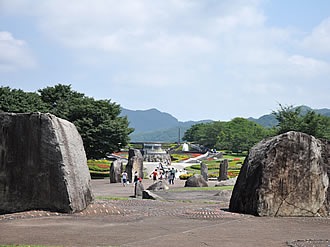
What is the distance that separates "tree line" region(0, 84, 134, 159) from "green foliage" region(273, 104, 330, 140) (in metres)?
26.3

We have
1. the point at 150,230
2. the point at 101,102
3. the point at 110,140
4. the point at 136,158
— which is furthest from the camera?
the point at 101,102

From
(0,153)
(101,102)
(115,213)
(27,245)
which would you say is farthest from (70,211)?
(101,102)

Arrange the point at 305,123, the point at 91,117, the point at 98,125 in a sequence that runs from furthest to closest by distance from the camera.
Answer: the point at 305,123, the point at 91,117, the point at 98,125

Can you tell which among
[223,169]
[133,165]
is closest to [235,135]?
[223,169]

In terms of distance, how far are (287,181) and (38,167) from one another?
29.0 ft

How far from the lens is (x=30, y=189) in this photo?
15.9 metres

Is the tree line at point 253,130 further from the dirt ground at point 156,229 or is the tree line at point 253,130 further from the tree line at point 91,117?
the dirt ground at point 156,229

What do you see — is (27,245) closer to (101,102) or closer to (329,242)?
(329,242)

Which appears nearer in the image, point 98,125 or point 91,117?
point 98,125

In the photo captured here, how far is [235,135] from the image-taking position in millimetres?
108125

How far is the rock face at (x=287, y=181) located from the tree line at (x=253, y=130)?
173 feet

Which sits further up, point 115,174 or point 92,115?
point 92,115

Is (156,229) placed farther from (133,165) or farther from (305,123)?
(305,123)

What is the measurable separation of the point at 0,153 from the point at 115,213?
185 inches
